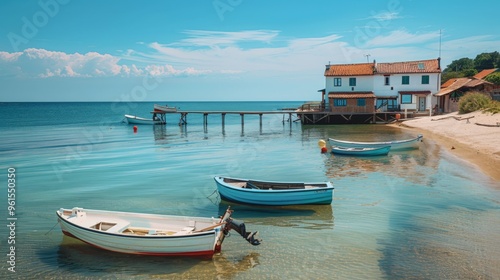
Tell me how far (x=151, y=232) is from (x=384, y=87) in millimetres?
50740

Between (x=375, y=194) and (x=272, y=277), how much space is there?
9.30m

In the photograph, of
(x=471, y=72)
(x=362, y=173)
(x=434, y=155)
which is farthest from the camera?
→ (x=471, y=72)

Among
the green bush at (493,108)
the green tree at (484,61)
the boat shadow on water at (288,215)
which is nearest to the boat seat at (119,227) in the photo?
the boat shadow on water at (288,215)

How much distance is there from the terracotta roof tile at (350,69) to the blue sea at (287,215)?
28.5 metres

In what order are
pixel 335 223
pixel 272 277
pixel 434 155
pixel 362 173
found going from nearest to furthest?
1. pixel 272 277
2. pixel 335 223
3. pixel 362 173
4. pixel 434 155

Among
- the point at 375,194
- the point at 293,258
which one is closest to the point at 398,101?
the point at 375,194

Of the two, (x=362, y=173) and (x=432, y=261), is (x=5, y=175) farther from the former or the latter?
(x=432, y=261)

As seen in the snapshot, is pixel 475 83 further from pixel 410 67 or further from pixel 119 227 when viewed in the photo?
pixel 119 227

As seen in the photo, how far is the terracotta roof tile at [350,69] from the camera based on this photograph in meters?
57.2

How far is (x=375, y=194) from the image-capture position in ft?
59.3

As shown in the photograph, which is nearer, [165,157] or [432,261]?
[432,261]

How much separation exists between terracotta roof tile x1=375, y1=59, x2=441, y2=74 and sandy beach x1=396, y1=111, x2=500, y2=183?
29.5 ft

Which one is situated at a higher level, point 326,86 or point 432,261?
point 326,86

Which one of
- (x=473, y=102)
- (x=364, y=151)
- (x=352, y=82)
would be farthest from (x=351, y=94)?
(x=364, y=151)
